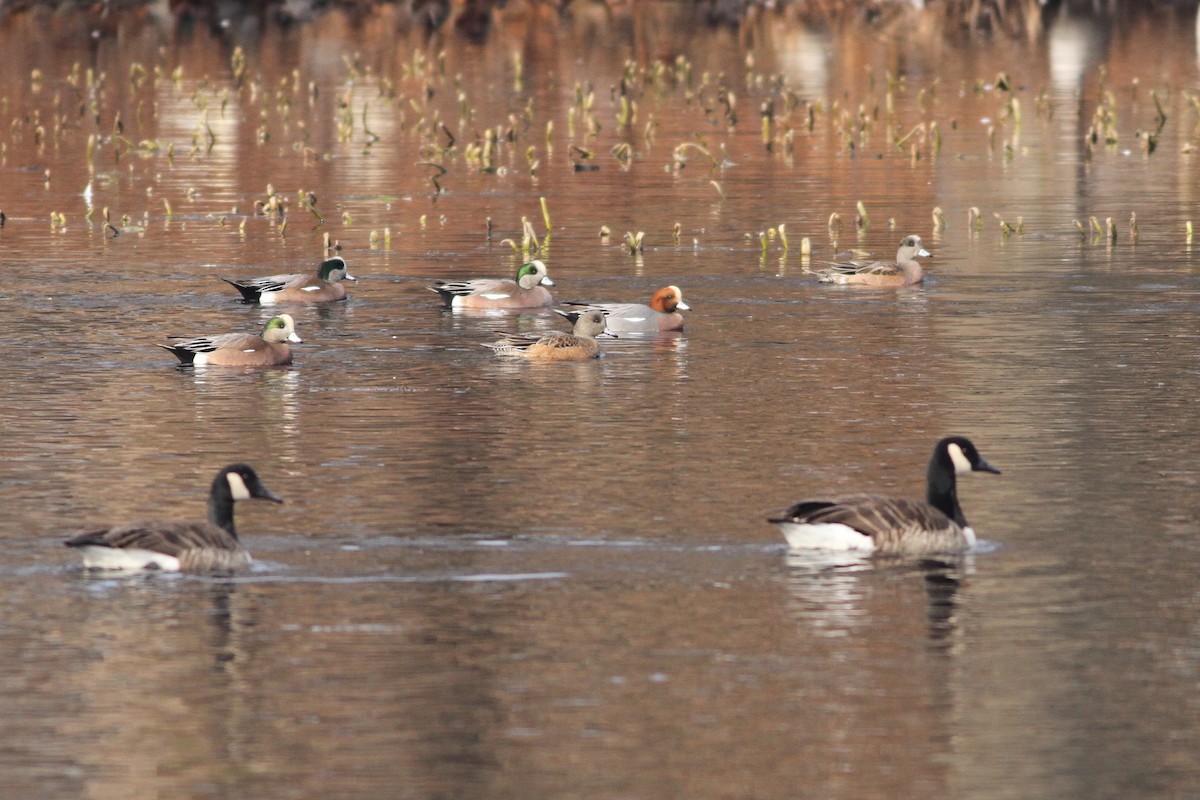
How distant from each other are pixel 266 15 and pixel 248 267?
7264 centimetres

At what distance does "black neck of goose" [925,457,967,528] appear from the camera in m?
16.5

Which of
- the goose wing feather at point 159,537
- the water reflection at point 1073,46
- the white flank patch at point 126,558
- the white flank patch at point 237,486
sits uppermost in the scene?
the water reflection at point 1073,46

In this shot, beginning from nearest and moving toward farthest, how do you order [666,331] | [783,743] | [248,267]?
[783,743] < [666,331] < [248,267]

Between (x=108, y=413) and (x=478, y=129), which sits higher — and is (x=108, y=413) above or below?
below

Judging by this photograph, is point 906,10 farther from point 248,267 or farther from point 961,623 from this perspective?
point 961,623

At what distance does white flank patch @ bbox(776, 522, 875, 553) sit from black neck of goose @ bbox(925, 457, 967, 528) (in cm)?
81

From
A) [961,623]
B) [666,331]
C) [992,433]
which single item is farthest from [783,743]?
[666,331]

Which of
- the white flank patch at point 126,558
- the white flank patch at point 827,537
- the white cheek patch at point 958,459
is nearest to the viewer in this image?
the white flank patch at point 126,558

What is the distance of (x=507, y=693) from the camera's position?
12.7 metres

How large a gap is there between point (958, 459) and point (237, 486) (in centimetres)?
485

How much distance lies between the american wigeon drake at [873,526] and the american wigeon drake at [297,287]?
580 inches

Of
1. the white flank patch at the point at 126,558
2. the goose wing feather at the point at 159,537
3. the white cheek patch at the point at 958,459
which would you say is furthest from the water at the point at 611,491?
the white cheek patch at the point at 958,459

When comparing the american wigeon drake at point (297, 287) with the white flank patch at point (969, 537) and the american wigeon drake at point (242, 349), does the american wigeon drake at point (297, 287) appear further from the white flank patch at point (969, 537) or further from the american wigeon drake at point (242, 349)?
the white flank patch at point (969, 537)

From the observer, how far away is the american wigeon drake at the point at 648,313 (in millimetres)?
27078
